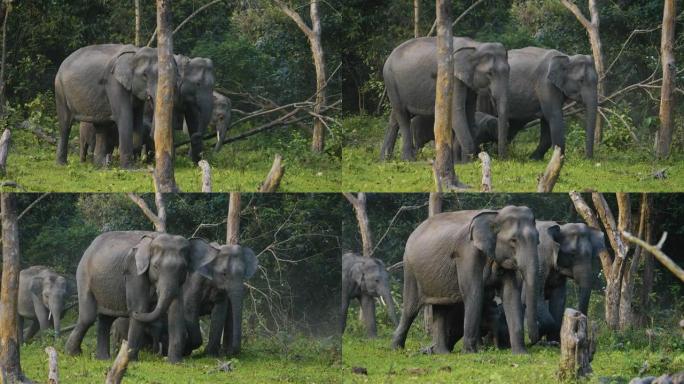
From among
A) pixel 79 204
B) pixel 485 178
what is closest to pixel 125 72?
pixel 79 204

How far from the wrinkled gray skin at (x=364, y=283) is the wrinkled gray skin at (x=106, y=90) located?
10.6 ft

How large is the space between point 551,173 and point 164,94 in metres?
4.01

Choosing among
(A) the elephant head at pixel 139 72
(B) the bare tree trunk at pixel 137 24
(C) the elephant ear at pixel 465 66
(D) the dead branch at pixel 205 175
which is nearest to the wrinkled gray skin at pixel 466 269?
(C) the elephant ear at pixel 465 66

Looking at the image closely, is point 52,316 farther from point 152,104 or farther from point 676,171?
point 676,171

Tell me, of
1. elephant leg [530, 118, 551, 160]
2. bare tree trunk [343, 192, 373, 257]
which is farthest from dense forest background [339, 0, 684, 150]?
elephant leg [530, 118, 551, 160]

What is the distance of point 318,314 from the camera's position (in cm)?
1933

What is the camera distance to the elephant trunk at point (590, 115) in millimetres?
17847

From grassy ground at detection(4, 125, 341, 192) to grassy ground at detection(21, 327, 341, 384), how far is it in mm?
1733

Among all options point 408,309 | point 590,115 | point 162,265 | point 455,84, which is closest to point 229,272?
point 162,265

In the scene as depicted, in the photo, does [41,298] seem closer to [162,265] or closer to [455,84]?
[162,265]

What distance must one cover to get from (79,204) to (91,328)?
2093 millimetres

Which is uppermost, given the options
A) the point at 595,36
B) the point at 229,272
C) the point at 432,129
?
the point at 595,36

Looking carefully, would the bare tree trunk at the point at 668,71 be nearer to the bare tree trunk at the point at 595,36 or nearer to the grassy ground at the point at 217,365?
the bare tree trunk at the point at 595,36

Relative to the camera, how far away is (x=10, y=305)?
14.5 m
